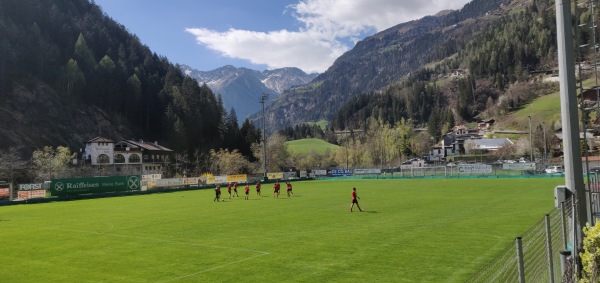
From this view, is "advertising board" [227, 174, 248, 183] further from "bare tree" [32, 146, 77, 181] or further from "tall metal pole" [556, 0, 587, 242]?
"tall metal pole" [556, 0, 587, 242]

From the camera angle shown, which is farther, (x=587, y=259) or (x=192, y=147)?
(x=192, y=147)

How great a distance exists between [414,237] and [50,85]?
137806 millimetres

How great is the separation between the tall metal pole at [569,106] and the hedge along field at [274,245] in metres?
3.89

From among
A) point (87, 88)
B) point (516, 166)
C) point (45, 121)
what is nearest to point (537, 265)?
point (516, 166)

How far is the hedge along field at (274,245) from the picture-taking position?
45.6 feet

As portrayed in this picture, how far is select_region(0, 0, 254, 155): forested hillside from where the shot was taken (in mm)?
119188

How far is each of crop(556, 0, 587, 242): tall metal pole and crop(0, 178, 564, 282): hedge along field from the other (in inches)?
153

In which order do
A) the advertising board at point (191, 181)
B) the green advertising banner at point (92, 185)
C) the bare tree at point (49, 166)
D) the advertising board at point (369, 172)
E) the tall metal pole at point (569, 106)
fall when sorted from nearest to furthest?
the tall metal pole at point (569, 106) < the green advertising banner at point (92, 185) < the advertising board at point (191, 181) < the bare tree at point (49, 166) < the advertising board at point (369, 172)

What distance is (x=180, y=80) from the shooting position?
574 ft

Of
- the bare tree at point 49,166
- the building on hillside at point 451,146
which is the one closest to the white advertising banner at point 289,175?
the bare tree at point 49,166

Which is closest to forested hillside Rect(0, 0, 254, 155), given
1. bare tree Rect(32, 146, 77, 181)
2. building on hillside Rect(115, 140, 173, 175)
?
building on hillside Rect(115, 140, 173, 175)

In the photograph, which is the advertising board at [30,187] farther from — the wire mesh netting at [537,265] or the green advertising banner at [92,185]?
the wire mesh netting at [537,265]

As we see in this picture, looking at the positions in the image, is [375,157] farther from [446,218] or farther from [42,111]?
[446,218]

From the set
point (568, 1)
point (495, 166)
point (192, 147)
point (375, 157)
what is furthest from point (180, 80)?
point (568, 1)
